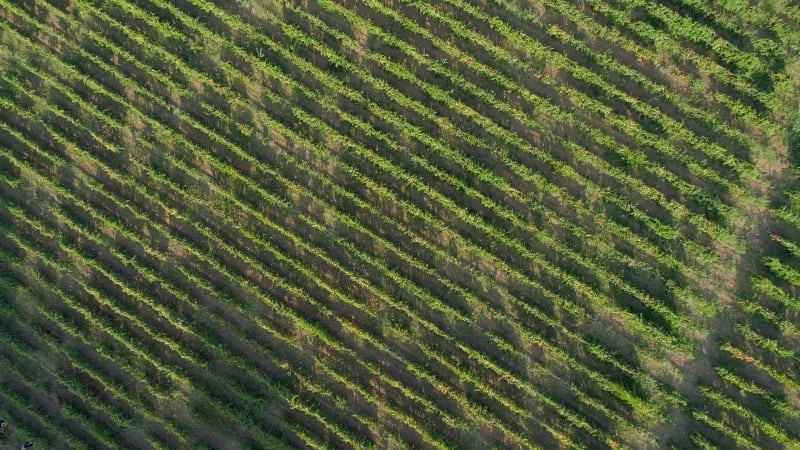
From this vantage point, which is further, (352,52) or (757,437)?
(352,52)

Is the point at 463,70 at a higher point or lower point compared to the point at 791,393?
higher

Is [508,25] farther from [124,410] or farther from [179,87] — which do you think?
[124,410]


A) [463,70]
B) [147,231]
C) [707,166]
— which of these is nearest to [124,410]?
[147,231]

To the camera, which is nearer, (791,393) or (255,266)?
(791,393)

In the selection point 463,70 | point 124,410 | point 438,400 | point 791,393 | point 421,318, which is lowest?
point 124,410

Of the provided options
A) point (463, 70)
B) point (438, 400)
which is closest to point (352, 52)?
point (463, 70)

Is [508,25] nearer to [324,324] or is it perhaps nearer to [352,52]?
[352,52]
